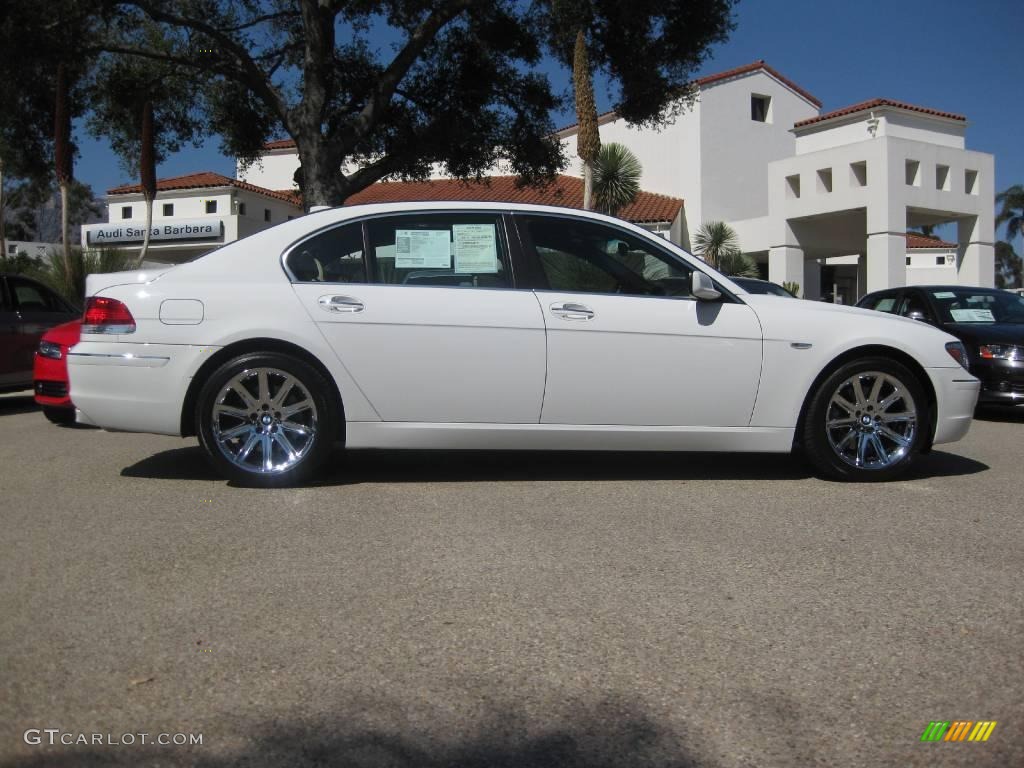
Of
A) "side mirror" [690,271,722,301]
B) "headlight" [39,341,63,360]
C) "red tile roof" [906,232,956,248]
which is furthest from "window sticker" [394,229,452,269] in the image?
"red tile roof" [906,232,956,248]

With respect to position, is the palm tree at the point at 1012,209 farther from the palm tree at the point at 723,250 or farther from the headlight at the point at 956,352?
the headlight at the point at 956,352

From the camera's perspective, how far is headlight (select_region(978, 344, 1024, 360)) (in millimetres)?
8891

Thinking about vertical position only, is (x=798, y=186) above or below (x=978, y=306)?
above

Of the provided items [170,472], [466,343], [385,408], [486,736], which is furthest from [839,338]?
[170,472]

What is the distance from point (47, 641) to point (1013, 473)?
5.70 meters

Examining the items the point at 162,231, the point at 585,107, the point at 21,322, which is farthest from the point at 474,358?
the point at 162,231

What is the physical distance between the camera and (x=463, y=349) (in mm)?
5094

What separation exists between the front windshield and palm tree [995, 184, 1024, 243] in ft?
244

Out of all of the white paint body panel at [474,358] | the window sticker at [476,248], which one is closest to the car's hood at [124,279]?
the white paint body panel at [474,358]

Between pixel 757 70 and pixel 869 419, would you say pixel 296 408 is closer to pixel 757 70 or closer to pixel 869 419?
pixel 869 419

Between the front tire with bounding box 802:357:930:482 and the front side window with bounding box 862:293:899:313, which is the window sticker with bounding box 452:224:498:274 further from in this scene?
the front side window with bounding box 862:293:899:313

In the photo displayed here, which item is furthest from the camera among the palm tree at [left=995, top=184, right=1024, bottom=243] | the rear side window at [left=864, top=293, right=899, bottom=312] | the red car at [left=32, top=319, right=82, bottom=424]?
the palm tree at [left=995, top=184, right=1024, bottom=243]

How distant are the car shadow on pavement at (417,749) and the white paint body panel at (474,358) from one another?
283 centimetres

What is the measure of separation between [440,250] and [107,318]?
1.91 meters
